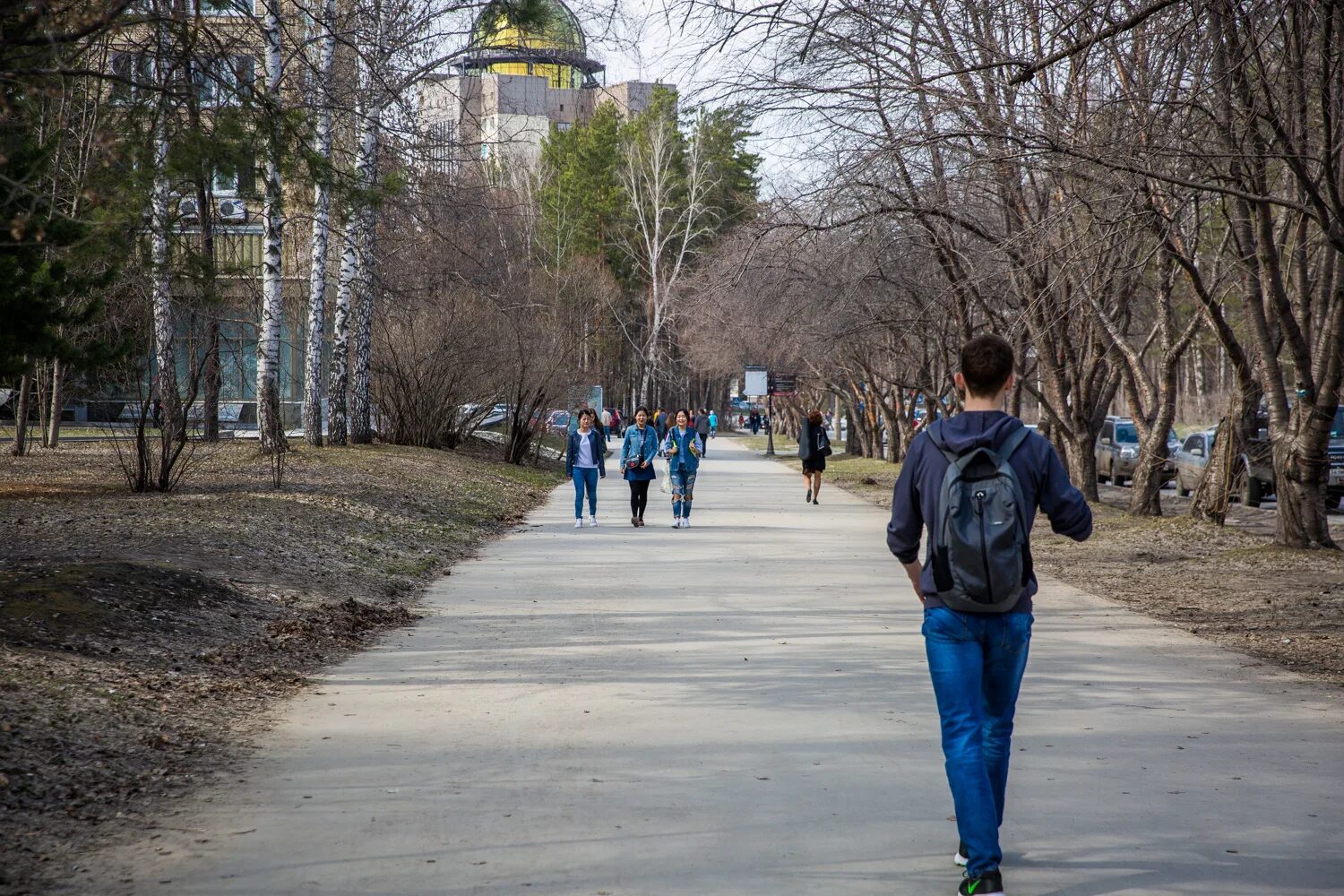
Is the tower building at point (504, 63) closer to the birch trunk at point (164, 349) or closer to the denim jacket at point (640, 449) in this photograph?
the birch trunk at point (164, 349)

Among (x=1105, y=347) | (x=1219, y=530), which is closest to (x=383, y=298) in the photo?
(x=1105, y=347)

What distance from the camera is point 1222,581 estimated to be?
45.8 feet

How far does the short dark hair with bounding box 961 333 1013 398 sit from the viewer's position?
16.0 ft

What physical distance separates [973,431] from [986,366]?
26 centimetres

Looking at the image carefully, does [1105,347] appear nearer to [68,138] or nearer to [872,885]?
[68,138]

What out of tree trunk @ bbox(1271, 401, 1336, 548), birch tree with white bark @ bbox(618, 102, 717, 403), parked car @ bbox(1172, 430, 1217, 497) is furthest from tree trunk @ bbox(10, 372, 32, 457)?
birch tree with white bark @ bbox(618, 102, 717, 403)

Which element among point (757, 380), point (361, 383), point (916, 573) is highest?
point (757, 380)

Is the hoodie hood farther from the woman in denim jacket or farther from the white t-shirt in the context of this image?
the woman in denim jacket

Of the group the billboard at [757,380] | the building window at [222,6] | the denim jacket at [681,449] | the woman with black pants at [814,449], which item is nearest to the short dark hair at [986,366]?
the building window at [222,6]

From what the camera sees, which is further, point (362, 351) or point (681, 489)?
point (362, 351)

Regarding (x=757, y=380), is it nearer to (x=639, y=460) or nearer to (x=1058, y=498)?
(x=639, y=460)

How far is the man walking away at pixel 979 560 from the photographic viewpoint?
4.62 m

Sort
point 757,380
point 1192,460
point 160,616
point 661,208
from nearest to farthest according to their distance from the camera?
point 160,616 < point 1192,460 < point 757,380 < point 661,208

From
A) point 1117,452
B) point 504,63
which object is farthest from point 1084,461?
point 1117,452
